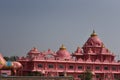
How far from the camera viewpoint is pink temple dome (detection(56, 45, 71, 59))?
5633 centimetres

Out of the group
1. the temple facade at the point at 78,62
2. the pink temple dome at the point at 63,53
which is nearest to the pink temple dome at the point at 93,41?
the temple facade at the point at 78,62

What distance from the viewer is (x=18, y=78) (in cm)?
3488

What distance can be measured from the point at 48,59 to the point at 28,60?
3151mm

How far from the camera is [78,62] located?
54.6 m

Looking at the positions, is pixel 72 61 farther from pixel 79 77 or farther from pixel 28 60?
pixel 28 60

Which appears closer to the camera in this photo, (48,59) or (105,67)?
(48,59)

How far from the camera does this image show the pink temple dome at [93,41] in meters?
58.3

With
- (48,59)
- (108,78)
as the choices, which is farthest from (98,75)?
(48,59)

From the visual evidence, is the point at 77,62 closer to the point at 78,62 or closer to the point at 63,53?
the point at 78,62

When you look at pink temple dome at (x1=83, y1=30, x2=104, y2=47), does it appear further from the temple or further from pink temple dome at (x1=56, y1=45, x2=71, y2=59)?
pink temple dome at (x1=56, y1=45, x2=71, y2=59)

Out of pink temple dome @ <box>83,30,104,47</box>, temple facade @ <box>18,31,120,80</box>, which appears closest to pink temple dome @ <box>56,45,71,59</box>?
temple facade @ <box>18,31,120,80</box>

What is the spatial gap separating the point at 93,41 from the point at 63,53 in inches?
228

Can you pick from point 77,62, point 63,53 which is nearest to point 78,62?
point 77,62

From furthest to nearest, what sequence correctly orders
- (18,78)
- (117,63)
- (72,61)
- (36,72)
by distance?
1. (117,63)
2. (72,61)
3. (36,72)
4. (18,78)
